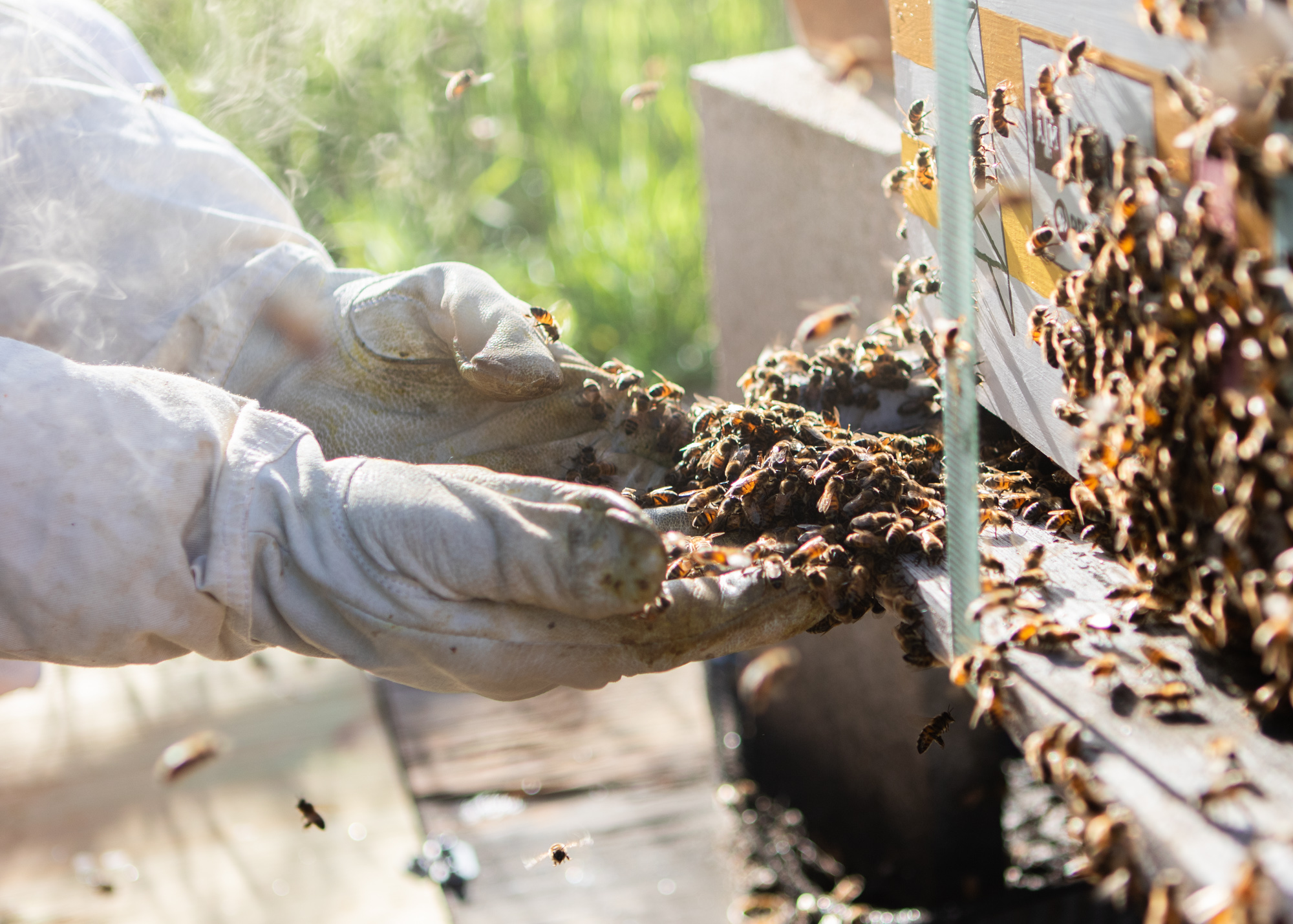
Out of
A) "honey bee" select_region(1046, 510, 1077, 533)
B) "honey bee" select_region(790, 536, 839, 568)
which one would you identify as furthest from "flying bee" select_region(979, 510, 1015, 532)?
"honey bee" select_region(790, 536, 839, 568)

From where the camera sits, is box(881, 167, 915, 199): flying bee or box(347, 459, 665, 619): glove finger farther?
box(881, 167, 915, 199): flying bee

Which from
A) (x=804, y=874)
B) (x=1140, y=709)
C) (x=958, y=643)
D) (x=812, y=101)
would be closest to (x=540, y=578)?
(x=958, y=643)

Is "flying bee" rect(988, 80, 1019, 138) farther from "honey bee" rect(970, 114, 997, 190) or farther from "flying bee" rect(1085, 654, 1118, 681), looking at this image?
"flying bee" rect(1085, 654, 1118, 681)

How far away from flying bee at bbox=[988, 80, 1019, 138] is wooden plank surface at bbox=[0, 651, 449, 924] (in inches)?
109

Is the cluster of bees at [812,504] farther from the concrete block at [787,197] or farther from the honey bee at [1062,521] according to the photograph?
the concrete block at [787,197]

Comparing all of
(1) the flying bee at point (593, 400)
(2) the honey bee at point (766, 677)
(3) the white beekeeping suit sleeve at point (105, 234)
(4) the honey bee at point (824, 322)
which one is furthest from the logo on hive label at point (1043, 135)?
(2) the honey bee at point (766, 677)

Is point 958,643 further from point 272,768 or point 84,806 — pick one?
point 84,806

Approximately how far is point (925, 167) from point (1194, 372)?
85cm

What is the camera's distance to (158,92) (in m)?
2.36

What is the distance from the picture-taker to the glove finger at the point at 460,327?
184 centimetres

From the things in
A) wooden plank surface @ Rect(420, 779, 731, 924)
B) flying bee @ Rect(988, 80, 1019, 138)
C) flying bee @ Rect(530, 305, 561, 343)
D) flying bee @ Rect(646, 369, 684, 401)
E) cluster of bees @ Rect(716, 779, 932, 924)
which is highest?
flying bee @ Rect(988, 80, 1019, 138)

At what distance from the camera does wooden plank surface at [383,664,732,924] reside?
3.48m

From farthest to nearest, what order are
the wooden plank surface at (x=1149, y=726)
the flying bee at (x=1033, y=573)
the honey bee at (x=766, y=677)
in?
the honey bee at (x=766, y=677), the flying bee at (x=1033, y=573), the wooden plank surface at (x=1149, y=726)

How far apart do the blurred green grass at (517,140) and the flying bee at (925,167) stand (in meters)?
3.81
